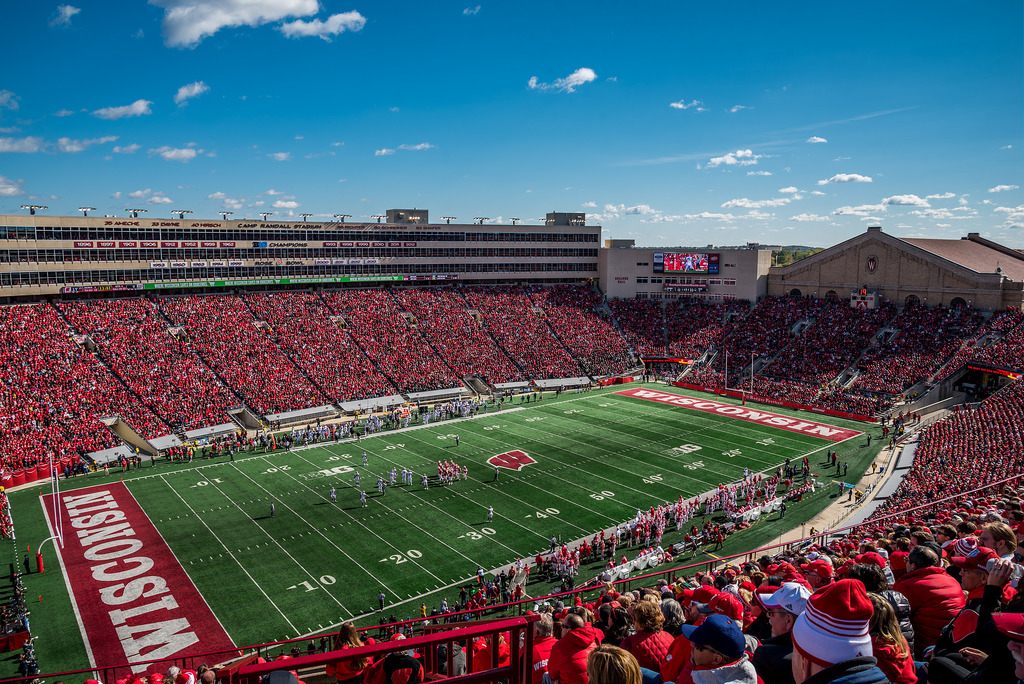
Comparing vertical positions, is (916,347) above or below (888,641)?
below

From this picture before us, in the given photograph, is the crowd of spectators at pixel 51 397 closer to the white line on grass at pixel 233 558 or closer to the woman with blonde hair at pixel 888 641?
the white line on grass at pixel 233 558

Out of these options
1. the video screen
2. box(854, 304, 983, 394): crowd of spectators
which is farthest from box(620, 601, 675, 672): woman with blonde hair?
the video screen

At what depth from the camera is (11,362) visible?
36.8m

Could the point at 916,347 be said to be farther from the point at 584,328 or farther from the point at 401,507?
the point at 401,507

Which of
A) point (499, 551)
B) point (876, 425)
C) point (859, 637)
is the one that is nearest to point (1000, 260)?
point (876, 425)

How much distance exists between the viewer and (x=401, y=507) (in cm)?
2728

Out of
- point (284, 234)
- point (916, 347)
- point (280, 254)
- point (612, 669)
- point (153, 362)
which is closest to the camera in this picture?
point (612, 669)

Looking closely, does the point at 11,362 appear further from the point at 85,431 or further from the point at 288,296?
the point at 288,296

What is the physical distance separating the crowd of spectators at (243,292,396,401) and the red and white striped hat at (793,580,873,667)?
43.1 m

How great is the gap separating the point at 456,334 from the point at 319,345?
40.3ft

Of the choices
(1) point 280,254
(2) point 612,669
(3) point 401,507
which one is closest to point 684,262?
(1) point 280,254

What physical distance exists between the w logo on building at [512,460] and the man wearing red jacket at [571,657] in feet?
89.0

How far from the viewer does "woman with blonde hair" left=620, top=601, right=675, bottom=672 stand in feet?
17.4

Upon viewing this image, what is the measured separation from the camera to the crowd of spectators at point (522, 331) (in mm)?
55094
